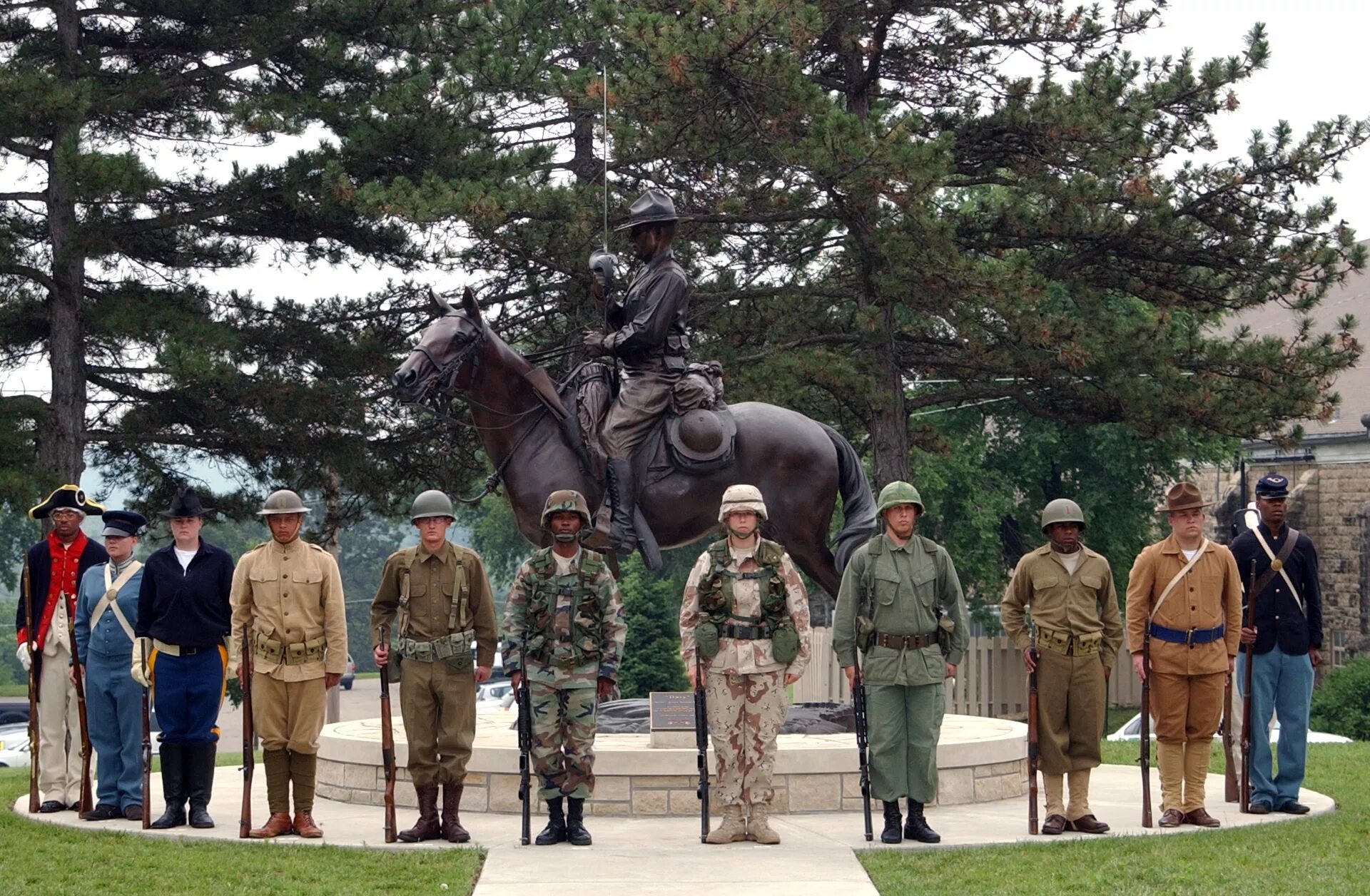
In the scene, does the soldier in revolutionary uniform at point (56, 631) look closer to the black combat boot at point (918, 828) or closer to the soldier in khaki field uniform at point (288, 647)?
the soldier in khaki field uniform at point (288, 647)

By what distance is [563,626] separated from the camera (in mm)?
9953

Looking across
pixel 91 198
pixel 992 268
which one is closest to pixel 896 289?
pixel 992 268

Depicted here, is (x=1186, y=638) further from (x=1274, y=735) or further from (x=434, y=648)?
(x=1274, y=735)

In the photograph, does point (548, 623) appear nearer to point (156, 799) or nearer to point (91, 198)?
point (156, 799)

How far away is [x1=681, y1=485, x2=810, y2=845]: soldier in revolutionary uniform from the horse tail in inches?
87.4

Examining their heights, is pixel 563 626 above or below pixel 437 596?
below

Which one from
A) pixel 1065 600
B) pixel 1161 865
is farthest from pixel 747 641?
pixel 1161 865

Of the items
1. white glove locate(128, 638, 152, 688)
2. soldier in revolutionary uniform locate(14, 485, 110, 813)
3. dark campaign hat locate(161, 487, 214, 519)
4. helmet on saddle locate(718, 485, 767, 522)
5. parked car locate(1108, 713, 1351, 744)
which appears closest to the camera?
helmet on saddle locate(718, 485, 767, 522)

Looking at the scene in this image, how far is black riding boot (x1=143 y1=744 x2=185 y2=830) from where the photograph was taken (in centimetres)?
1080

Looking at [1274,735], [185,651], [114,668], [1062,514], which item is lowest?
[1274,735]

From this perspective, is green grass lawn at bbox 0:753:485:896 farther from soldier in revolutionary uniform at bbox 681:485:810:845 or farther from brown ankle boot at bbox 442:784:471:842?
soldier in revolutionary uniform at bbox 681:485:810:845

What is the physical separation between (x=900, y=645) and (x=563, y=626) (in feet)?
6.37

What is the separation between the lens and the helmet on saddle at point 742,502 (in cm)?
988

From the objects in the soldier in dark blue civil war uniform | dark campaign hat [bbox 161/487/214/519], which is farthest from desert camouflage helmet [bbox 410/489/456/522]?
the soldier in dark blue civil war uniform
